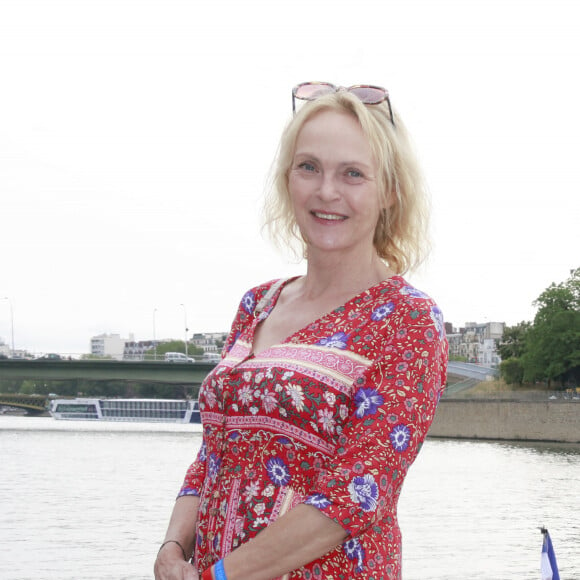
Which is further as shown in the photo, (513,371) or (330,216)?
(513,371)

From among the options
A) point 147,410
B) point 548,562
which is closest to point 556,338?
point 147,410

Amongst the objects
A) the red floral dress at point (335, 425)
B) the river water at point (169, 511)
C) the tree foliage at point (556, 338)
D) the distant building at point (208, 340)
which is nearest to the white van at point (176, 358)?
the river water at point (169, 511)

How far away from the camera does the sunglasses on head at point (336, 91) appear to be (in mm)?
1972

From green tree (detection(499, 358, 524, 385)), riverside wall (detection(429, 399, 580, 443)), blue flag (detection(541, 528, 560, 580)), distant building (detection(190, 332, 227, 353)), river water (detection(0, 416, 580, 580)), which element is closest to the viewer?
blue flag (detection(541, 528, 560, 580))

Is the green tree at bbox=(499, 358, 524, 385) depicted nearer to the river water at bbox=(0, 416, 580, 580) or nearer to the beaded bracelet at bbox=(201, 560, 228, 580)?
the river water at bbox=(0, 416, 580, 580)

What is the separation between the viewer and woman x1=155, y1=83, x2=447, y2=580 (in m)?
1.74

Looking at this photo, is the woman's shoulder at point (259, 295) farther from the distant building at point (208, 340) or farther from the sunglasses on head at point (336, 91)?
the distant building at point (208, 340)

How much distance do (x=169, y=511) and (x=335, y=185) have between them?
62.8ft

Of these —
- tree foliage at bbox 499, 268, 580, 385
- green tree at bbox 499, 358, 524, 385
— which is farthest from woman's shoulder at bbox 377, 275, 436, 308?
green tree at bbox 499, 358, 524, 385

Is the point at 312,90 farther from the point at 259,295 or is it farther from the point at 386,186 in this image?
the point at 259,295

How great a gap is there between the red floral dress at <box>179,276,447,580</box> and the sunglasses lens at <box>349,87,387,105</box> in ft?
1.01

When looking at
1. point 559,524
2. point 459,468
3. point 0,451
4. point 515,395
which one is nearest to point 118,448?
point 0,451

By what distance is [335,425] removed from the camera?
1.81 m

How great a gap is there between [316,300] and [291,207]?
215 millimetres
